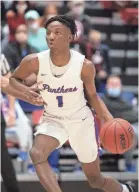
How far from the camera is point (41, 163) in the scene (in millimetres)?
4531

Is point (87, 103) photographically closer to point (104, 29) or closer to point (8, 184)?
point (8, 184)

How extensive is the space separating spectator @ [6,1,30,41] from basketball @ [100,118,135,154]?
14.1 feet

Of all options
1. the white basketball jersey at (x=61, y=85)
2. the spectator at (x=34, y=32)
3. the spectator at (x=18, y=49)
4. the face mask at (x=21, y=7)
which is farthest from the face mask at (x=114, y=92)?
the white basketball jersey at (x=61, y=85)

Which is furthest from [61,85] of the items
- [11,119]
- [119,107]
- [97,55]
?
[97,55]

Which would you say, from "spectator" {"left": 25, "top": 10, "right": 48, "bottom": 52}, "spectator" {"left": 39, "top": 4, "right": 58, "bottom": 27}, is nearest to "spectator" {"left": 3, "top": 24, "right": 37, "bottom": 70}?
"spectator" {"left": 25, "top": 10, "right": 48, "bottom": 52}

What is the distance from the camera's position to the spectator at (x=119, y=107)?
7.53m

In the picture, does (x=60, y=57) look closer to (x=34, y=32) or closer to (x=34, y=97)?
(x=34, y=97)

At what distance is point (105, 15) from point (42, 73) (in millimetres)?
6541

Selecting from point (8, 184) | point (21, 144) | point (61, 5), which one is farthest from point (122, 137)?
point (61, 5)

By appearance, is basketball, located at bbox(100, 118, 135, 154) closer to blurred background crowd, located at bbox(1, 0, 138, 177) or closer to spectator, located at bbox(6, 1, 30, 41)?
blurred background crowd, located at bbox(1, 0, 138, 177)

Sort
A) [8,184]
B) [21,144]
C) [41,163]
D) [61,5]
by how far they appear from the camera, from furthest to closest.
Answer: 1. [61,5]
2. [21,144]
3. [8,184]
4. [41,163]

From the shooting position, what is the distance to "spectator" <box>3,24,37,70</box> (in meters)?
7.68

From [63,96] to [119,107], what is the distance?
10.3ft

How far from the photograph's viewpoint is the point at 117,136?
471cm
